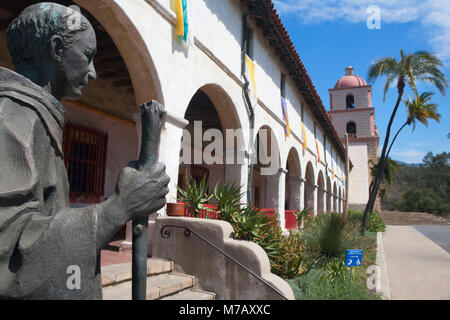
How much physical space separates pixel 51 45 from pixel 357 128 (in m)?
38.4

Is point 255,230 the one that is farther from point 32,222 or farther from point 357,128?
point 357,128

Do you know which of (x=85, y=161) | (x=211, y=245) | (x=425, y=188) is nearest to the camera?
(x=211, y=245)

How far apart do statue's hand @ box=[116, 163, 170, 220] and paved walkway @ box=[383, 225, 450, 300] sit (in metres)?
6.41

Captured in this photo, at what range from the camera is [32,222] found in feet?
3.76

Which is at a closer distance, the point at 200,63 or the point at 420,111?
the point at 200,63

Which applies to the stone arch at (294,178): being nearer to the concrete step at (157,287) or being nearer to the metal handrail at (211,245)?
the metal handrail at (211,245)

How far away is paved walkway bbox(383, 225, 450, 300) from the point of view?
6496 mm

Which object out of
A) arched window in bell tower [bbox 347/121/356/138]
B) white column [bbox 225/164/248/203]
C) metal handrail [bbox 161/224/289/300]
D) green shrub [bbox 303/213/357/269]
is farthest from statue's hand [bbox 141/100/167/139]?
arched window in bell tower [bbox 347/121/356/138]

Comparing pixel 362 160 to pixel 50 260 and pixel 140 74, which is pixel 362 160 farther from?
pixel 50 260

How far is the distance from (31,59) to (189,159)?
1059cm

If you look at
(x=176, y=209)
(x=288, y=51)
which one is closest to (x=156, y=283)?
(x=176, y=209)

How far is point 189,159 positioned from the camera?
472 inches

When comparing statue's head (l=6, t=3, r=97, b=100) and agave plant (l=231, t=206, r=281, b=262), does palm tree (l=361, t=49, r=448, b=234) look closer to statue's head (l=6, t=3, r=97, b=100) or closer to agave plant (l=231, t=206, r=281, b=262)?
agave plant (l=231, t=206, r=281, b=262)

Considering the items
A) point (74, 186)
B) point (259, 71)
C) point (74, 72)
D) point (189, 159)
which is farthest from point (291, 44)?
point (74, 72)
